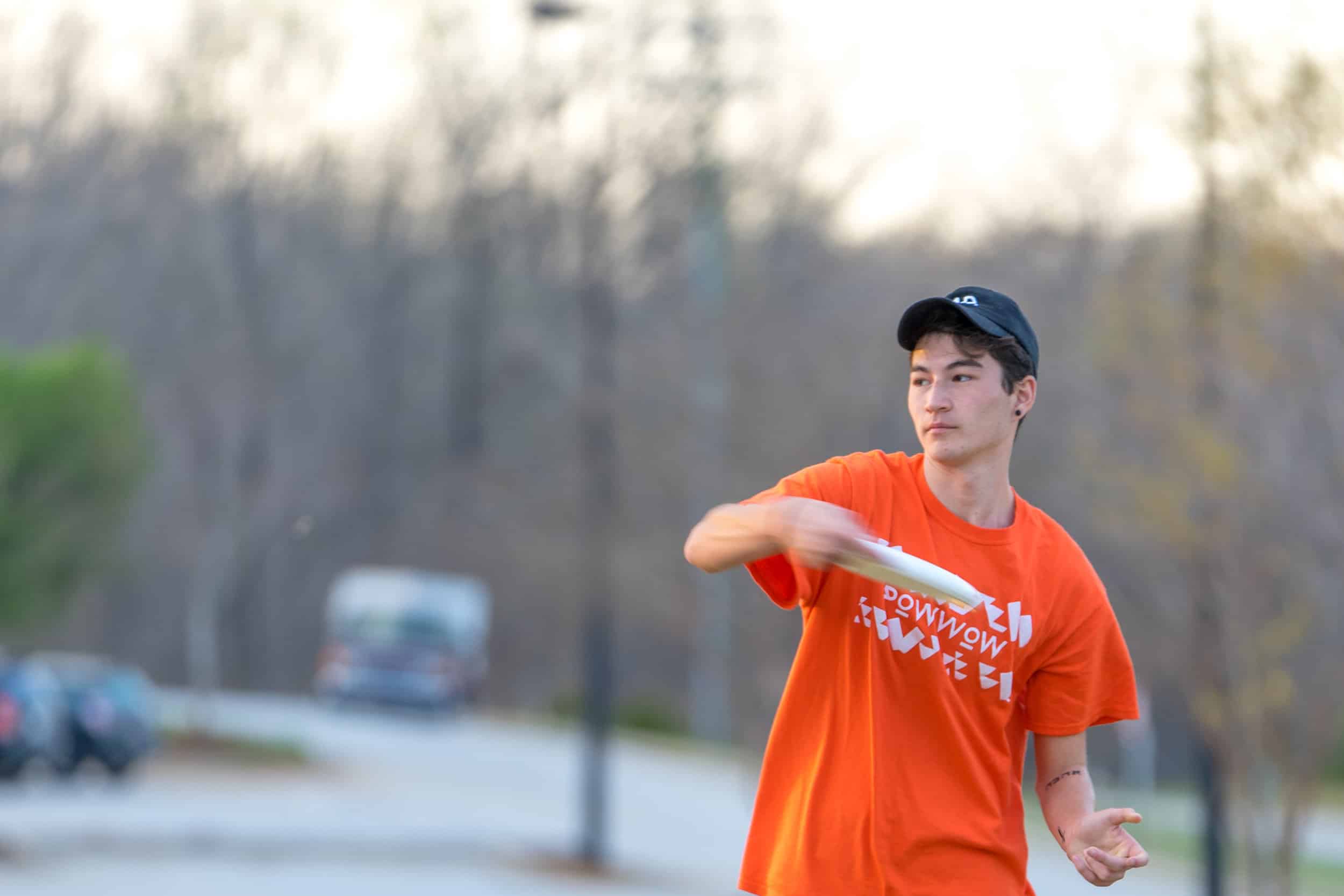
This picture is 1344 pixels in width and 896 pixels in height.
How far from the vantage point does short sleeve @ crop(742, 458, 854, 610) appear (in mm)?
3189

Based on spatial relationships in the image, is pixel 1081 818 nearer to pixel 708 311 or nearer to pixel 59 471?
pixel 59 471

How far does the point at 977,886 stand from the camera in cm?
325

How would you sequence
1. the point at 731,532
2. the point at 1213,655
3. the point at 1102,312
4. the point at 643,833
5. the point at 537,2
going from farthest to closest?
the point at 643,833 < the point at 537,2 < the point at 1102,312 < the point at 1213,655 < the point at 731,532

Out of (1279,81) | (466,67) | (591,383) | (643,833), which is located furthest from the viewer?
(466,67)

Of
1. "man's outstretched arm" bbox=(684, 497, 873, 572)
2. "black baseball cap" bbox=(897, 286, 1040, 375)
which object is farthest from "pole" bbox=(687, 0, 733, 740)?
"man's outstretched arm" bbox=(684, 497, 873, 572)

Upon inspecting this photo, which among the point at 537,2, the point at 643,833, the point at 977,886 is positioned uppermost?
the point at 537,2

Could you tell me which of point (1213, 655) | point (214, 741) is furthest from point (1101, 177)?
point (214, 741)

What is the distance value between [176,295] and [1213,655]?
2244cm

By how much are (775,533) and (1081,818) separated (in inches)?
40.1

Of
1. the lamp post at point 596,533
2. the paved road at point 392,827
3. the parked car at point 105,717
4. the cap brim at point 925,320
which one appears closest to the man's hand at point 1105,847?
the cap brim at point 925,320

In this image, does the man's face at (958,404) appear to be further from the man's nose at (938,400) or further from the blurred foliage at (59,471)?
the blurred foliage at (59,471)

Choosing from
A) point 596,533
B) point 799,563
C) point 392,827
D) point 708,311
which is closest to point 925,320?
point 799,563

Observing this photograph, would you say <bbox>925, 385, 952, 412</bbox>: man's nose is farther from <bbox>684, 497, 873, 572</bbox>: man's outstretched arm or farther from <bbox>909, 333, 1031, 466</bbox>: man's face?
<bbox>684, 497, 873, 572</bbox>: man's outstretched arm

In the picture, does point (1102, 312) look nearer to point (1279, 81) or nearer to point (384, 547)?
point (1279, 81)
